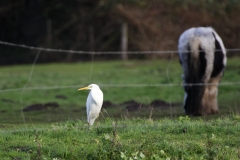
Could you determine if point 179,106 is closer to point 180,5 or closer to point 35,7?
point 180,5

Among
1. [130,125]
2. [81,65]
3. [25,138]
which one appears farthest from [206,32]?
[81,65]

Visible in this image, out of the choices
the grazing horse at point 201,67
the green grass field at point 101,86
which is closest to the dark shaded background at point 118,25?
the green grass field at point 101,86

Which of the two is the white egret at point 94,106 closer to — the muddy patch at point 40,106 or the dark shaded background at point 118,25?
the muddy patch at point 40,106

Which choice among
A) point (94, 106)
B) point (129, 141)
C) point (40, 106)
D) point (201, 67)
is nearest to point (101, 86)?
point (40, 106)

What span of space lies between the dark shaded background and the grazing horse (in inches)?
485

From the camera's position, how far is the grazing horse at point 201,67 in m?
12.7

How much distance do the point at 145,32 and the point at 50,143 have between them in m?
18.2

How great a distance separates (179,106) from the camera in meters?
14.6

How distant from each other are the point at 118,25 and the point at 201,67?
1445 cm

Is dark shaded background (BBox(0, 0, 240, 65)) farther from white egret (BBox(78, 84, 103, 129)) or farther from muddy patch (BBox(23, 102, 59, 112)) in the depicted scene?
white egret (BBox(78, 84, 103, 129))

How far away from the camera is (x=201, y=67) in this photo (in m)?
12.8

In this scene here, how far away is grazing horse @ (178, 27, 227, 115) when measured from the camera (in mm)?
12734

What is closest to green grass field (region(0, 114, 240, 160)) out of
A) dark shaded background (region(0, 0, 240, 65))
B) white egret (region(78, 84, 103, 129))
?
white egret (region(78, 84, 103, 129))

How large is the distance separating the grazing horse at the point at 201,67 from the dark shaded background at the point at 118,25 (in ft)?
Result: 40.4
